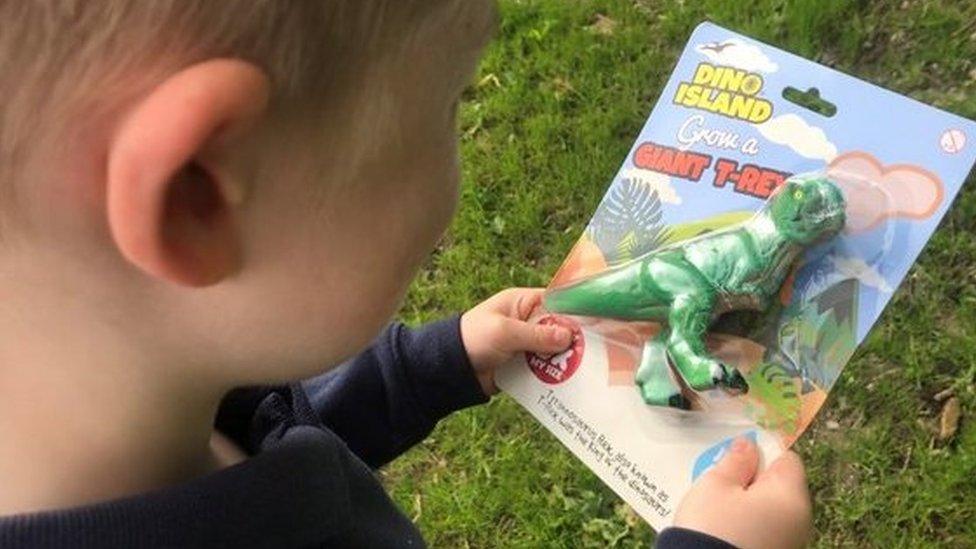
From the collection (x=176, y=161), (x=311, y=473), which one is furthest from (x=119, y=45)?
(x=311, y=473)

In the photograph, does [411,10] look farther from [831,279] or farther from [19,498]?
[831,279]

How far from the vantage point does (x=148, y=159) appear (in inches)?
20.7

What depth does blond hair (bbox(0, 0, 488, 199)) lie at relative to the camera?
1.77 ft

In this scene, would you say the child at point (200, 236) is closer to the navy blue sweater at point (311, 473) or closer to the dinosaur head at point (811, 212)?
the navy blue sweater at point (311, 473)

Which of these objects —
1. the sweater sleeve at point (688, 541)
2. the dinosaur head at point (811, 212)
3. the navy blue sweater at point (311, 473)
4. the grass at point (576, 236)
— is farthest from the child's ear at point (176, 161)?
the grass at point (576, 236)

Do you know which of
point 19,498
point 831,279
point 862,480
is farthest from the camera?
point 862,480

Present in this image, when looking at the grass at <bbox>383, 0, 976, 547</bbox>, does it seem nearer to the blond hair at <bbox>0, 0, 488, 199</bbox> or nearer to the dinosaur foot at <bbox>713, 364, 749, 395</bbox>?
the dinosaur foot at <bbox>713, 364, 749, 395</bbox>

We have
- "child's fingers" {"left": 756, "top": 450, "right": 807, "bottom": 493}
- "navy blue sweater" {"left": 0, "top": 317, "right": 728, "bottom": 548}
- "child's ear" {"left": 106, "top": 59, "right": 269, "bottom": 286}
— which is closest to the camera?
"child's ear" {"left": 106, "top": 59, "right": 269, "bottom": 286}

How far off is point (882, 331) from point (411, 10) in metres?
1.20

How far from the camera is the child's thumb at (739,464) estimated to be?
3.48ft

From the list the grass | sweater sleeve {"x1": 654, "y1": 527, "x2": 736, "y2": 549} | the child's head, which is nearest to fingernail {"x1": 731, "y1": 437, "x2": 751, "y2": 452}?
sweater sleeve {"x1": 654, "y1": 527, "x2": 736, "y2": 549}

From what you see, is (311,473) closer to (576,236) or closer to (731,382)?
(731,382)

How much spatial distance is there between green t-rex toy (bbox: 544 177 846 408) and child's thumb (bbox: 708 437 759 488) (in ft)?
0.29

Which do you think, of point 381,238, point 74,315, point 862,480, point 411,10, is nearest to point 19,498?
point 74,315
